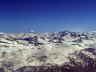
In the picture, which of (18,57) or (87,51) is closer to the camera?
(18,57)

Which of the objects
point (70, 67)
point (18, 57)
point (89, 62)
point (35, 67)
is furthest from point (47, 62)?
point (89, 62)

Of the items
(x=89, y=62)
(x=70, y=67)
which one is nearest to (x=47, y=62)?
(x=70, y=67)

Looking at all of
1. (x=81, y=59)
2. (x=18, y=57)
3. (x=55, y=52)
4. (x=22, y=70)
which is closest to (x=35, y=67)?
(x=22, y=70)

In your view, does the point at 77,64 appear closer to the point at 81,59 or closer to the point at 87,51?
the point at 81,59

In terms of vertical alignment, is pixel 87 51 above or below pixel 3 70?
above

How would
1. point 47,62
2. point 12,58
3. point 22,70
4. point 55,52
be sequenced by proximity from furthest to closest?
point 55,52, point 12,58, point 47,62, point 22,70

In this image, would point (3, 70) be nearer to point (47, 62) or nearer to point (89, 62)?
point (47, 62)

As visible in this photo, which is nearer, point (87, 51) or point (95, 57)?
point (95, 57)

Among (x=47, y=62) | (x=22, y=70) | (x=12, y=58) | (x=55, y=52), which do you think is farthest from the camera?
(x=55, y=52)

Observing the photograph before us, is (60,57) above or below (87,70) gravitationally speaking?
above
